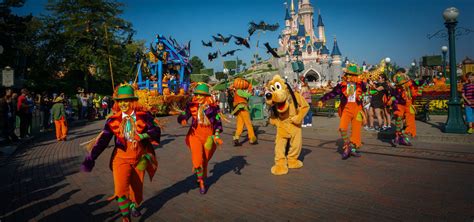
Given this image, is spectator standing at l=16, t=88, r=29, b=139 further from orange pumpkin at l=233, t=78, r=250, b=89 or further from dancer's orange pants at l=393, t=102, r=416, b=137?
dancer's orange pants at l=393, t=102, r=416, b=137

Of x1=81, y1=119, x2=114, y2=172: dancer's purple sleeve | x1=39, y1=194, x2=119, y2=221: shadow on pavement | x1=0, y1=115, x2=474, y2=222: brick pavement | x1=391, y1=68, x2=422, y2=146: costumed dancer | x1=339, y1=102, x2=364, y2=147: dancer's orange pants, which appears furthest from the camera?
x1=391, y1=68, x2=422, y2=146: costumed dancer

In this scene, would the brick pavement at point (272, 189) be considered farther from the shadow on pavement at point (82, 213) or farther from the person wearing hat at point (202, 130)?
the person wearing hat at point (202, 130)

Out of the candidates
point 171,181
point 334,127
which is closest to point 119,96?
point 171,181

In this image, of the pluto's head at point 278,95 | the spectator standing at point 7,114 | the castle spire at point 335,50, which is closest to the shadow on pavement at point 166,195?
the pluto's head at point 278,95

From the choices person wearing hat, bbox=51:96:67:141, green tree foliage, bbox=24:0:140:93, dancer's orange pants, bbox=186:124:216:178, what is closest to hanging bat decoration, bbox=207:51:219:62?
person wearing hat, bbox=51:96:67:141

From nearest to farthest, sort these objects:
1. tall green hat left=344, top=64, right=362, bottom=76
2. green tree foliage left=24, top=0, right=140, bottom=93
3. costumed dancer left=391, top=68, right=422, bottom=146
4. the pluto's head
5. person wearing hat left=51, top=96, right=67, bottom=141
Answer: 1. the pluto's head
2. tall green hat left=344, top=64, right=362, bottom=76
3. costumed dancer left=391, top=68, right=422, bottom=146
4. person wearing hat left=51, top=96, right=67, bottom=141
5. green tree foliage left=24, top=0, right=140, bottom=93

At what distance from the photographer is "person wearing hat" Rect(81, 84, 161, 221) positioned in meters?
3.95

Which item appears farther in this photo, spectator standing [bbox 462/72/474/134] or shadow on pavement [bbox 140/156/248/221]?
spectator standing [bbox 462/72/474/134]

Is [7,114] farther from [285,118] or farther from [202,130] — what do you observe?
[285,118]

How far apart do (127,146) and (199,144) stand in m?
1.39

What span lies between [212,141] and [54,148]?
7.41m

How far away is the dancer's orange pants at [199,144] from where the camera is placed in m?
5.17

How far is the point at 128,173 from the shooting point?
13.1 feet

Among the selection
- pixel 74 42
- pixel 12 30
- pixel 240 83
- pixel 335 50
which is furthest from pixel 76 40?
pixel 335 50
